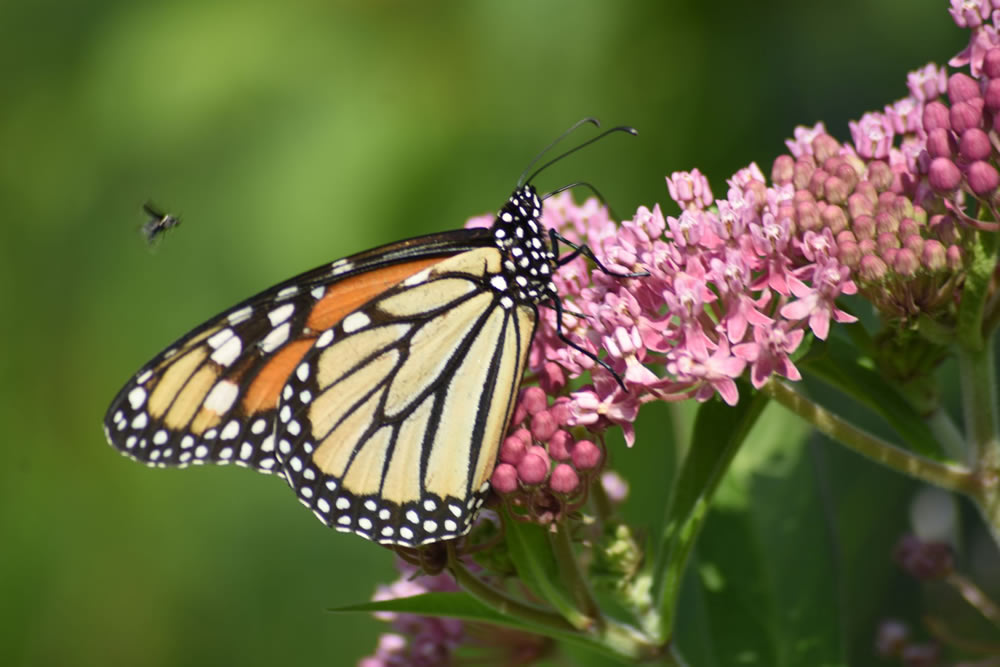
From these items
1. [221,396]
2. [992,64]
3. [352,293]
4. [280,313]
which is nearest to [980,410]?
[992,64]

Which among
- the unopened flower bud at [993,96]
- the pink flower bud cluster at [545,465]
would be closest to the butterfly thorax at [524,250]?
the pink flower bud cluster at [545,465]

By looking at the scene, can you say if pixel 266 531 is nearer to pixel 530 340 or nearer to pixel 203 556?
pixel 203 556

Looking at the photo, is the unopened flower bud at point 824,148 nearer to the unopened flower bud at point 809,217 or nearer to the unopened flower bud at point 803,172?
the unopened flower bud at point 803,172

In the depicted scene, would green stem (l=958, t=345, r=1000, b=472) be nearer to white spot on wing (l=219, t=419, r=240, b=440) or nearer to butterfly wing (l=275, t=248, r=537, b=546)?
butterfly wing (l=275, t=248, r=537, b=546)

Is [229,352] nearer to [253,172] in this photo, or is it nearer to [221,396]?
[221,396]

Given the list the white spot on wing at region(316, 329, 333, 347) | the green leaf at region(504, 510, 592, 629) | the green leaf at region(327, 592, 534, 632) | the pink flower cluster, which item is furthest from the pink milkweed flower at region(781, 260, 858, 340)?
the white spot on wing at region(316, 329, 333, 347)
